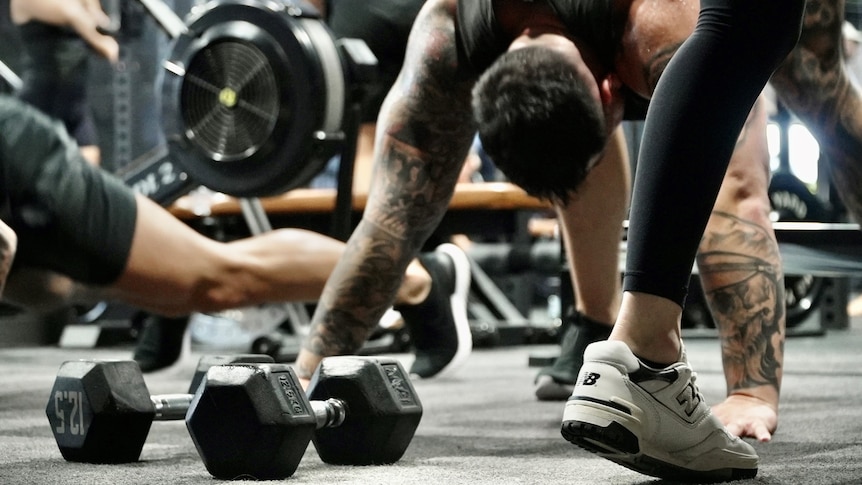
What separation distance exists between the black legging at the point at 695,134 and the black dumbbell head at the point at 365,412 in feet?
1.43

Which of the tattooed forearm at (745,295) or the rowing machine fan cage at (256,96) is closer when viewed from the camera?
the tattooed forearm at (745,295)

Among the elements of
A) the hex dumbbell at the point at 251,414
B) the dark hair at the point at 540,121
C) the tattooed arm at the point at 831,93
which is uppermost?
the tattooed arm at the point at 831,93

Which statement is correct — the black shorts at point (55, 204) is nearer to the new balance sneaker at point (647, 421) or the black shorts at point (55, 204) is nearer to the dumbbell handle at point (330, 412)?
the dumbbell handle at point (330, 412)

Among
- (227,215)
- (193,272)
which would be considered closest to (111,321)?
(227,215)

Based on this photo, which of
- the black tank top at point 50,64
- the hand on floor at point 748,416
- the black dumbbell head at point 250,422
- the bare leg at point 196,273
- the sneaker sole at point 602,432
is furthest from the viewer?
the black tank top at point 50,64

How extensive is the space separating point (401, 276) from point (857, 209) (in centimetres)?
77

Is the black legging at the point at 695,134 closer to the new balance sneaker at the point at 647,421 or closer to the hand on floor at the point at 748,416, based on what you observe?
the new balance sneaker at the point at 647,421

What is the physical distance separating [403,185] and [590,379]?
740 millimetres

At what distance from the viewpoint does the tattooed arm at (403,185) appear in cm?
196

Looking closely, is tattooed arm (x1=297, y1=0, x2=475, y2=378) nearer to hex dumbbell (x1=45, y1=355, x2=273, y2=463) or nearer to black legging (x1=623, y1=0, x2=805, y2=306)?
hex dumbbell (x1=45, y1=355, x2=273, y2=463)

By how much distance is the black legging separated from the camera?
52.1 inches

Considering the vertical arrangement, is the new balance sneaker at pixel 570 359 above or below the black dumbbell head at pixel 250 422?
below

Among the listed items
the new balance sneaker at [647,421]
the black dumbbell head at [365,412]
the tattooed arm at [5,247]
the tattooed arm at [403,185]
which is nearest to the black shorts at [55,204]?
the tattooed arm at [5,247]

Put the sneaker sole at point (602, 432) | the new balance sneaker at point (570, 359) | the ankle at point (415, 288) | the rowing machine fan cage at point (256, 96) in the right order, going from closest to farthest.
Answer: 1. the sneaker sole at point (602, 432)
2. the new balance sneaker at point (570, 359)
3. the rowing machine fan cage at point (256, 96)
4. the ankle at point (415, 288)
